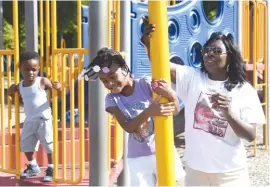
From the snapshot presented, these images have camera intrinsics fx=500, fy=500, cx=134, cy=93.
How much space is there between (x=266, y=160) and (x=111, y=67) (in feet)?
14.8

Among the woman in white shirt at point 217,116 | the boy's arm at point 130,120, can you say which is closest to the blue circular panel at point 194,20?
the woman in white shirt at point 217,116

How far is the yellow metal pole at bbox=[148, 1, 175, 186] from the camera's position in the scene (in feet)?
5.91

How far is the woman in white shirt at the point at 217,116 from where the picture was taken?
237 centimetres

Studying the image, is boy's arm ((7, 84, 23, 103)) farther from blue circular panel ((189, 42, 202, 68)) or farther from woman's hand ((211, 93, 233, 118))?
blue circular panel ((189, 42, 202, 68))

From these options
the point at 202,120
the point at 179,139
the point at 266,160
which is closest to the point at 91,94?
the point at 202,120

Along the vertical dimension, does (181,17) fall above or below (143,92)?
above

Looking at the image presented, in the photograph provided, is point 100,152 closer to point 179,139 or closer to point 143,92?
point 143,92

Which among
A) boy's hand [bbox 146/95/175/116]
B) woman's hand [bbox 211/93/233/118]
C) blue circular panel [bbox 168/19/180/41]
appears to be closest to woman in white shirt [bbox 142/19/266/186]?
woman's hand [bbox 211/93/233/118]

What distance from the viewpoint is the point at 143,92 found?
245cm

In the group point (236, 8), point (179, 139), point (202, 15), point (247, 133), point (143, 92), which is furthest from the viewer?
point (179, 139)

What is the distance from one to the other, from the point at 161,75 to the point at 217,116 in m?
0.63

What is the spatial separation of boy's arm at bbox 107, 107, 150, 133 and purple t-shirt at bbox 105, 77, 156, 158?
0.12 feet

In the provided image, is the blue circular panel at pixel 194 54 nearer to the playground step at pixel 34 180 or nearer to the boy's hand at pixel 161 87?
the playground step at pixel 34 180

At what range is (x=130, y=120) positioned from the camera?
2.21m
